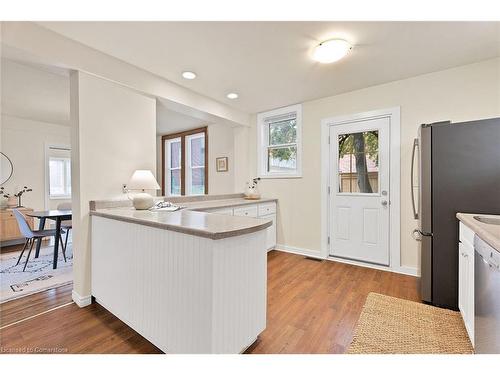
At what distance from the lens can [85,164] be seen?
204cm

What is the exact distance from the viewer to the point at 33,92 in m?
3.10

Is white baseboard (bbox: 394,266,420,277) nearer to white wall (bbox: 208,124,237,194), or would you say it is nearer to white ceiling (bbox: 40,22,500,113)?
white ceiling (bbox: 40,22,500,113)

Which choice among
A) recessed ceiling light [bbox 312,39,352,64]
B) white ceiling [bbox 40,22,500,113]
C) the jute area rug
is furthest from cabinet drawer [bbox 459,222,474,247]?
recessed ceiling light [bbox 312,39,352,64]

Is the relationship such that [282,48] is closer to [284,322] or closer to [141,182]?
[141,182]

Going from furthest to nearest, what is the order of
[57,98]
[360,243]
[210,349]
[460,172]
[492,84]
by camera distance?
[57,98] → [360,243] → [492,84] → [460,172] → [210,349]

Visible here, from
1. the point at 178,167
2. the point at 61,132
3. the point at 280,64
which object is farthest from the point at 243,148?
the point at 61,132

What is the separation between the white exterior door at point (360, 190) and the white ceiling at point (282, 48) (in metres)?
0.65

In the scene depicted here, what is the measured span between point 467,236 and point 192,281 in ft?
6.14

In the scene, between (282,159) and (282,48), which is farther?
(282,159)

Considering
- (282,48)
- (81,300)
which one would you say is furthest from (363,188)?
(81,300)

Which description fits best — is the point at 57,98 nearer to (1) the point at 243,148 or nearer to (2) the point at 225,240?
(1) the point at 243,148

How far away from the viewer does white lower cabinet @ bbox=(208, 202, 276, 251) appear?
9.52ft

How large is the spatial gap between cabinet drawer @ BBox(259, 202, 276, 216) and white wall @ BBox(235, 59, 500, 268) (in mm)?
148

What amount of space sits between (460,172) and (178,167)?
5121 millimetres
